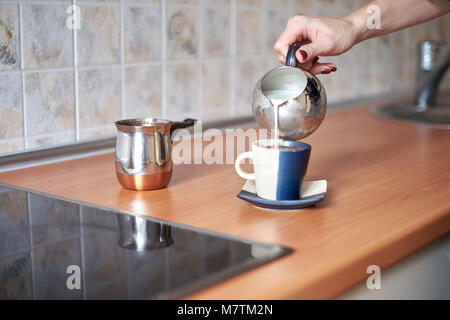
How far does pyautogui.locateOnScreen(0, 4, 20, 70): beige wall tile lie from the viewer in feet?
3.16

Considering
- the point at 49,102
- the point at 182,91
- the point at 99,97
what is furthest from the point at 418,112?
the point at 49,102

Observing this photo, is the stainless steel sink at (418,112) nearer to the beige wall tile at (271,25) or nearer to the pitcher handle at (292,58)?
the beige wall tile at (271,25)

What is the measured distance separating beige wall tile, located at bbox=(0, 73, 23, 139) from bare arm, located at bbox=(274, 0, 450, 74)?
0.43m

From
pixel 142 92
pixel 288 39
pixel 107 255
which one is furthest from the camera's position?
pixel 142 92

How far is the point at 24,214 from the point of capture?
789 millimetres

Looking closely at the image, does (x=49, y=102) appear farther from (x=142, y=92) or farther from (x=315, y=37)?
(x=315, y=37)

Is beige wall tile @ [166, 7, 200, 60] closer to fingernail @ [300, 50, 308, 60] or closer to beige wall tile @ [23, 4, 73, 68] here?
beige wall tile @ [23, 4, 73, 68]

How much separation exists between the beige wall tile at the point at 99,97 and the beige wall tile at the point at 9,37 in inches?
5.3

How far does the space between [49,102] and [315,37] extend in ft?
1.52

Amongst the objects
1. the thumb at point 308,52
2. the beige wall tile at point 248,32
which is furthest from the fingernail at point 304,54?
the beige wall tile at point 248,32

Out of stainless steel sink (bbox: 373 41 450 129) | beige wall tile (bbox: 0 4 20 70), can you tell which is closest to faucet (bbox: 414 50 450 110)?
stainless steel sink (bbox: 373 41 450 129)

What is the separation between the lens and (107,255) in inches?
25.0

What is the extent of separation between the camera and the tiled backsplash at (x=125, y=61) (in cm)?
101
